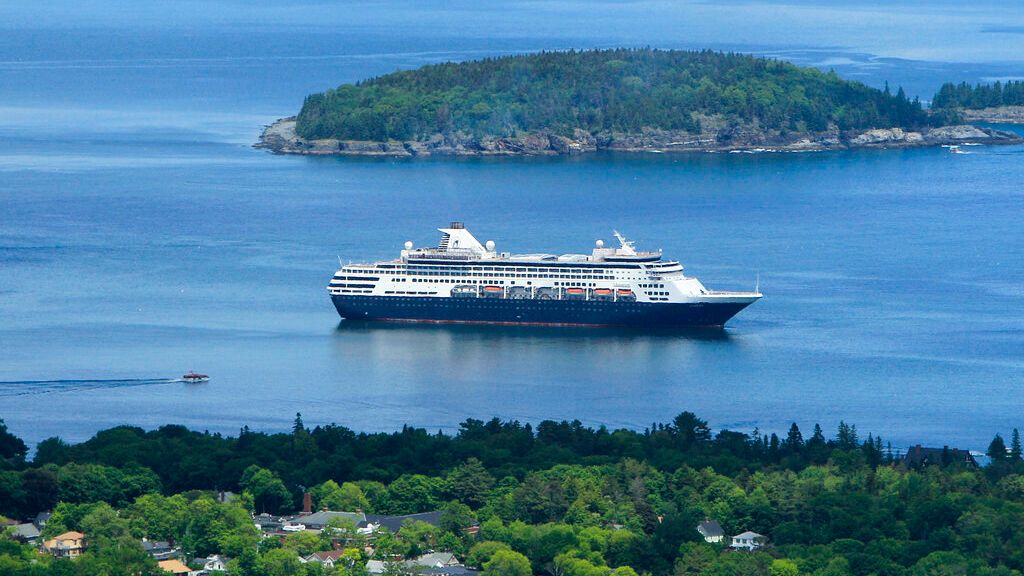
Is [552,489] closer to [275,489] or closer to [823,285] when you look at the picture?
[275,489]

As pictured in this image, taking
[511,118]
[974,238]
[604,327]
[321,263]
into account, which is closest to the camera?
[604,327]

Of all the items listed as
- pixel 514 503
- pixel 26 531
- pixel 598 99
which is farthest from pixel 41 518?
pixel 598 99

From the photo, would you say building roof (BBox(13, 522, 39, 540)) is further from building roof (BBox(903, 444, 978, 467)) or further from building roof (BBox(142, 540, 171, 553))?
building roof (BBox(903, 444, 978, 467))

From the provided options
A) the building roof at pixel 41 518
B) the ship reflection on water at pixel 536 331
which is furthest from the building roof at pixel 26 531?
the ship reflection on water at pixel 536 331

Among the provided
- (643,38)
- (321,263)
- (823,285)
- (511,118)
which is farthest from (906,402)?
(643,38)

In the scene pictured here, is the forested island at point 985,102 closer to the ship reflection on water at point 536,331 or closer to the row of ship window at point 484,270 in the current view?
the row of ship window at point 484,270

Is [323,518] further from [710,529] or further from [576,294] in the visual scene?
[576,294]
